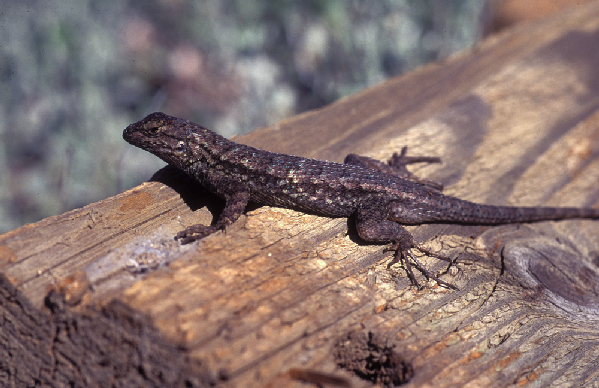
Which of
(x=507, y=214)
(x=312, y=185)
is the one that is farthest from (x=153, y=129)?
(x=507, y=214)

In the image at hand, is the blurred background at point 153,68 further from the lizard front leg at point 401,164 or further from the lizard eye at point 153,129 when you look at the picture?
the lizard front leg at point 401,164

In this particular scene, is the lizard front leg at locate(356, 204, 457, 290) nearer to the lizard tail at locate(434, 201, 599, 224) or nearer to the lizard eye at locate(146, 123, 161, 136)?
the lizard tail at locate(434, 201, 599, 224)

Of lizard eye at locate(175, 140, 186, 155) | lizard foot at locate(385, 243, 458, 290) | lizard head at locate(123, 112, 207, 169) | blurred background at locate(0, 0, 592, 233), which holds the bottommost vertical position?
lizard foot at locate(385, 243, 458, 290)

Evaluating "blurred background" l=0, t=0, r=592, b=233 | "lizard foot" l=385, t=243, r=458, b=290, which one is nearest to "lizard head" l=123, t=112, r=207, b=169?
"blurred background" l=0, t=0, r=592, b=233

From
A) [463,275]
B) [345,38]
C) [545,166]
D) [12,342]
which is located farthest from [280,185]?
[345,38]

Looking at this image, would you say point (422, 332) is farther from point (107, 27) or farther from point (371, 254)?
point (107, 27)

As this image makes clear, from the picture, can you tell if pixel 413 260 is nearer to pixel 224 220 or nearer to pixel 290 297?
pixel 290 297
